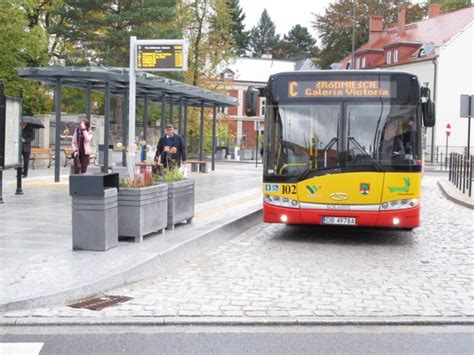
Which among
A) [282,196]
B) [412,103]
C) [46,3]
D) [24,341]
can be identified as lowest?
[24,341]

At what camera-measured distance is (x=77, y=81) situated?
1947 centimetres

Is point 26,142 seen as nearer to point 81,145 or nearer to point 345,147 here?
point 81,145

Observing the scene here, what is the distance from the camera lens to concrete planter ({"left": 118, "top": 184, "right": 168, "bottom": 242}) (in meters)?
9.09

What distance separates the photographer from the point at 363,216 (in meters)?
10.7

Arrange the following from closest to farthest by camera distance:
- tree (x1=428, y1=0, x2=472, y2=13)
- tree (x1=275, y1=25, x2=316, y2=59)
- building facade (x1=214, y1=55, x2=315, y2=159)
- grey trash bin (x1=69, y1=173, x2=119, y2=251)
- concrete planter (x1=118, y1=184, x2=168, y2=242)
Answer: grey trash bin (x1=69, y1=173, x2=119, y2=251)
concrete planter (x1=118, y1=184, x2=168, y2=242)
tree (x1=428, y1=0, x2=472, y2=13)
building facade (x1=214, y1=55, x2=315, y2=159)
tree (x1=275, y1=25, x2=316, y2=59)

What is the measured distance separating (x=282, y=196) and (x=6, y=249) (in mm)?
4471

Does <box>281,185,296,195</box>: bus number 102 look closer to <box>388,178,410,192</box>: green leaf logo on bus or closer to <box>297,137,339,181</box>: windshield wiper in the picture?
<box>297,137,339,181</box>: windshield wiper

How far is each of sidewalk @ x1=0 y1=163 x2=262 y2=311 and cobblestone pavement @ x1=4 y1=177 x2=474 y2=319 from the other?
0.63 ft

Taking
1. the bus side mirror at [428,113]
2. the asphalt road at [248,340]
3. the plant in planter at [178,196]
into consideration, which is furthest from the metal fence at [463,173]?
the asphalt road at [248,340]

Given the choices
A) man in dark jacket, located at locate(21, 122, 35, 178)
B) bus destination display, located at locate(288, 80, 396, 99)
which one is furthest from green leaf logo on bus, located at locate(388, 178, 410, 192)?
man in dark jacket, located at locate(21, 122, 35, 178)

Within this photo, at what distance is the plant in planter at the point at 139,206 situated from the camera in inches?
358

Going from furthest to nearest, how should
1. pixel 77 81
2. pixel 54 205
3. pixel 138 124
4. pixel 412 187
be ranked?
1. pixel 138 124
2. pixel 77 81
3. pixel 54 205
4. pixel 412 187

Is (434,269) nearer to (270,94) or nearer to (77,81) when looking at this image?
(270,94)

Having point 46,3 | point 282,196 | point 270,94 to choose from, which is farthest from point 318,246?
point 46,3
